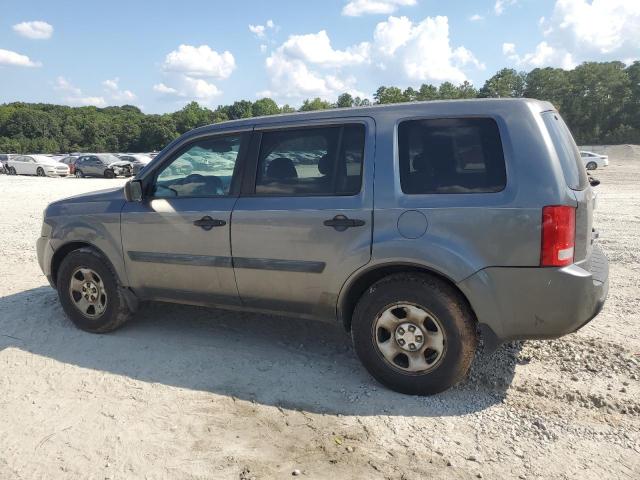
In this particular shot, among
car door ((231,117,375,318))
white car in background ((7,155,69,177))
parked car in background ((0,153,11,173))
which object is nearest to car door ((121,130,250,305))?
car door ((231,117,375,318))

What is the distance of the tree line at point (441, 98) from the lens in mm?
86000

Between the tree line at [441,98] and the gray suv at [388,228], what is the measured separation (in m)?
76.0

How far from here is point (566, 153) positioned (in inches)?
134

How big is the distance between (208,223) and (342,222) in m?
1.16

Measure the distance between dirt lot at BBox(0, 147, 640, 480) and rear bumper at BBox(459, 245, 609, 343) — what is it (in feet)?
1.84

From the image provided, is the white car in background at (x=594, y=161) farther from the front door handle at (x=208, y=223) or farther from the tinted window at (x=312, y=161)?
the front door handle at (x=208, y=223)

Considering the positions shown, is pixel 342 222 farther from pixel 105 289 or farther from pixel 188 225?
pixel 105 289

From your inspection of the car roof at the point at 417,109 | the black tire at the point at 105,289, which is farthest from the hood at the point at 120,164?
the car roof at the point at 417,109

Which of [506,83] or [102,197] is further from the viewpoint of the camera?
[506,83]

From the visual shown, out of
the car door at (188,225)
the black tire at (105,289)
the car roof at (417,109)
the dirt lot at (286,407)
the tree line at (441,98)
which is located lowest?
the dirt lot at (286,407)

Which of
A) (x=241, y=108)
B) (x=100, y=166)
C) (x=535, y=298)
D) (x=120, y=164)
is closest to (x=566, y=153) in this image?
(x=535, y=298)

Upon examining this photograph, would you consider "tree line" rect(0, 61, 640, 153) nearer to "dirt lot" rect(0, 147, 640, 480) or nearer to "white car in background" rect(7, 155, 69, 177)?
"white car in background" rect(7, 155, 69, 177)

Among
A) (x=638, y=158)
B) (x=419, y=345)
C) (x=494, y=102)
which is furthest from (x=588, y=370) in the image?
(x=638, y=158)

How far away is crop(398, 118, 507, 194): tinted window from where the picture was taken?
10.8 feet
